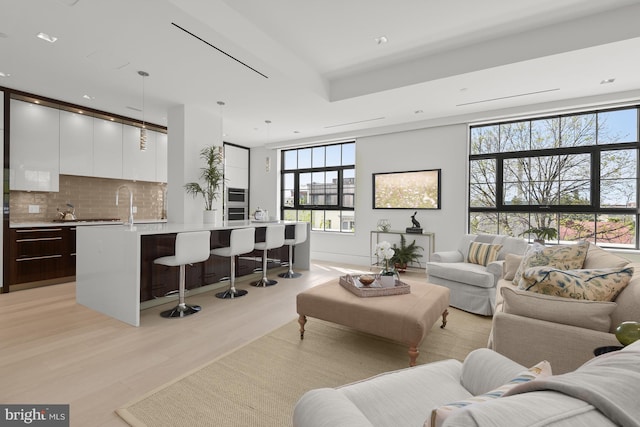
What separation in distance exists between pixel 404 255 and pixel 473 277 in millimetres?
2321

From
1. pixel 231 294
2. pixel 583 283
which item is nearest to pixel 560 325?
pixel 583 283

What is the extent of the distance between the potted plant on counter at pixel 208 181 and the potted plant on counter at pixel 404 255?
337 centimetres

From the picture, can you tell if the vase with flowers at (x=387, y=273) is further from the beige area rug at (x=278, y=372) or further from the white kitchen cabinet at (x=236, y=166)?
the white kitchen cabinet at (x=236, y=166)

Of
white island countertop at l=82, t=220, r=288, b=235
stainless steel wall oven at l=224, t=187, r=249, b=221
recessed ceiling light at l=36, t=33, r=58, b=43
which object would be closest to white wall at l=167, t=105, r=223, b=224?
white island countertop at l=82, t=220, r=288, b=235

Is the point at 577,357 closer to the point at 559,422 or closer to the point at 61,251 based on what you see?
the point at 559,422

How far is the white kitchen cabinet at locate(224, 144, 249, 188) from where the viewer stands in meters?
7.57

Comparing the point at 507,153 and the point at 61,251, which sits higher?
the point at 507,153

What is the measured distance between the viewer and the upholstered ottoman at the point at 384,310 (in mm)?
2160

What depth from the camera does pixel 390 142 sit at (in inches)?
246

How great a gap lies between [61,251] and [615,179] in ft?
27.3

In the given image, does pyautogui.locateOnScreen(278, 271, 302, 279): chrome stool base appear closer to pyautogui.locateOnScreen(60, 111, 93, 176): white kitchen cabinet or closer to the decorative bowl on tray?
the decorative bowl on tray

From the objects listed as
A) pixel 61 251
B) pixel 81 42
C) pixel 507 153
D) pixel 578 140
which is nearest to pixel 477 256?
pixel 507 153

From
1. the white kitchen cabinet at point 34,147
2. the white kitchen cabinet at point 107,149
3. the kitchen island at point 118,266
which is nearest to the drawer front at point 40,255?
the white kitchen cabinet at point 34,147

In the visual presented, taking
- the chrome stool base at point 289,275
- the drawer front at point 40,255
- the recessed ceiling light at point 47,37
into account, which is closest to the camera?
the recessed ceiling light at point 47,37
